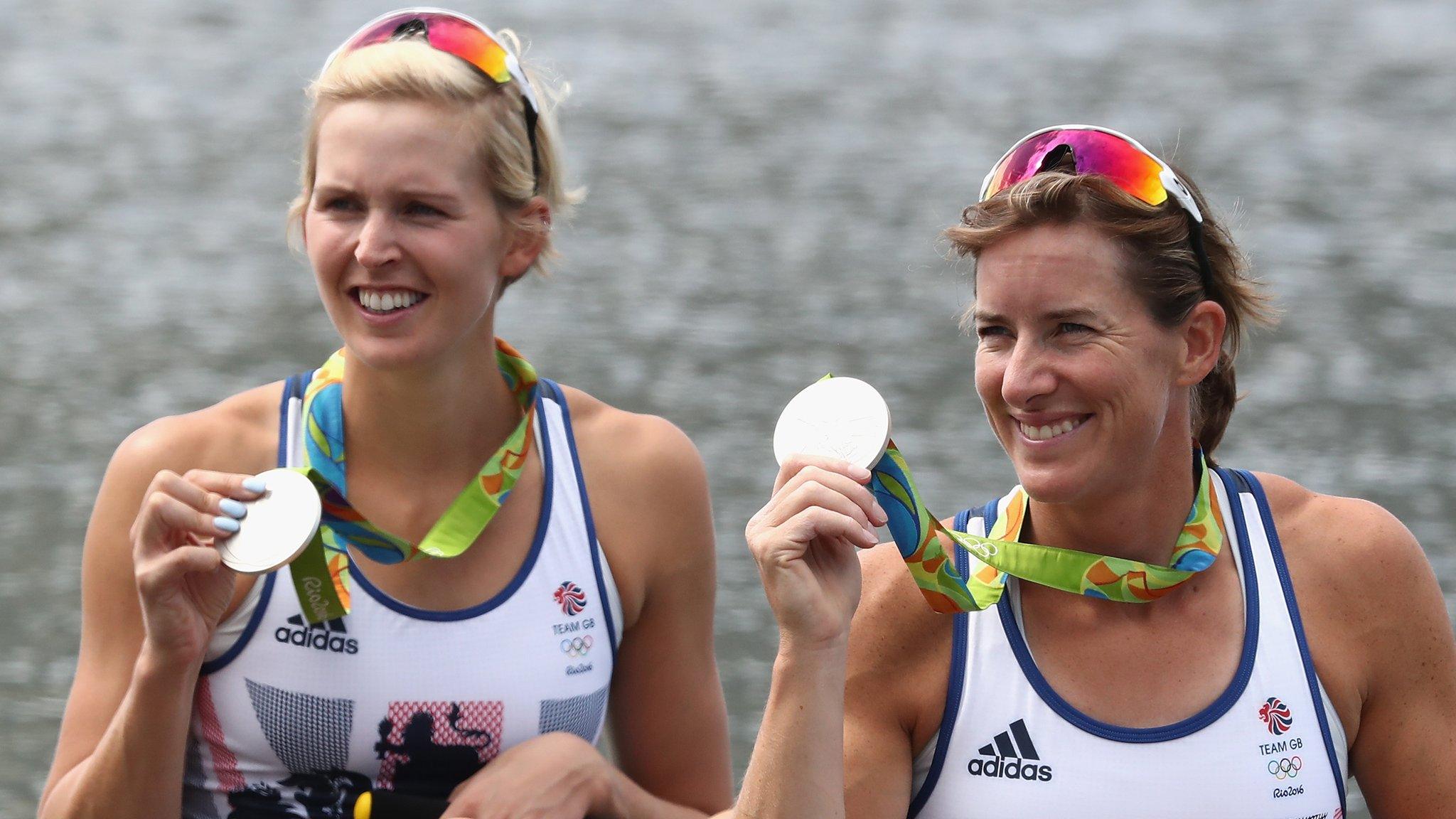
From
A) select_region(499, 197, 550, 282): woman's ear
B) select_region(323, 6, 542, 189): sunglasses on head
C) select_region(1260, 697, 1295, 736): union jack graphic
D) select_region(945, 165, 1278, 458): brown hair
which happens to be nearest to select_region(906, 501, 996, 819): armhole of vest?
select_region(1260, 697, 1295, 736): union jack graphic

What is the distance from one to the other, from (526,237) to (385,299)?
341mm

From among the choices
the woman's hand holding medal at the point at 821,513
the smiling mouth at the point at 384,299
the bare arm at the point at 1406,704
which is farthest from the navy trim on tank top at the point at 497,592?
the bare arm at the point at 1406,704

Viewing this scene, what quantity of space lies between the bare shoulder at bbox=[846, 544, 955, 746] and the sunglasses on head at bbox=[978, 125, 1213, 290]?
0.68 meters

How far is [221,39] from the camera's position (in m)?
13.6

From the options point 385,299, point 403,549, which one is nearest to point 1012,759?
point 403,549

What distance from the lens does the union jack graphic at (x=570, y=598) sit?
331 centimetres

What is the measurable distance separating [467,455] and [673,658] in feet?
1.78

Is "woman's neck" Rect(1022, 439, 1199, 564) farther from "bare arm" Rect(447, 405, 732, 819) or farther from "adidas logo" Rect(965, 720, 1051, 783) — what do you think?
"bare arm" Rect(447, 405, 732, 819)

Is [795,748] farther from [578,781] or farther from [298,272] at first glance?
[298,272]

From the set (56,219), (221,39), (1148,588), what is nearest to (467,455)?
(1148,588)

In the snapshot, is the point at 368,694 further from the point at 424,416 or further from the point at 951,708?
the point at 951,708

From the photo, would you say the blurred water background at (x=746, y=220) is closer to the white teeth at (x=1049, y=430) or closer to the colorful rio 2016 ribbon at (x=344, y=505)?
the colorful rio 2016 ribbon at (x=344, y=505)

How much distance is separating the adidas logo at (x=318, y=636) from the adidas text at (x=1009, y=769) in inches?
42.6

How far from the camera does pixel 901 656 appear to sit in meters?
2.95
